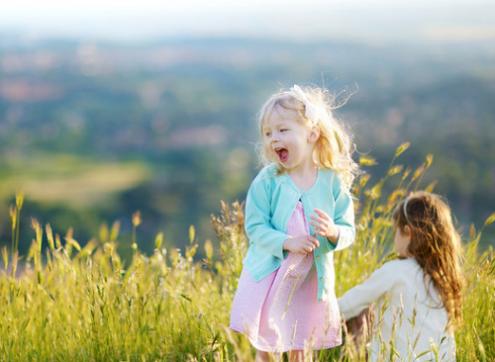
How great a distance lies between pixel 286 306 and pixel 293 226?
0.30m

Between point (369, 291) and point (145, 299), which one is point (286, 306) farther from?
point (145, 299)

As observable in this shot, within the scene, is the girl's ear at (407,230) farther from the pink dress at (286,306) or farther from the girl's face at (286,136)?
the girl's face at (286,136)

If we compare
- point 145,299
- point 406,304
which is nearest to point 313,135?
point 406,304

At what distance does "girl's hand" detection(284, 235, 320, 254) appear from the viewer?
2.27 meters

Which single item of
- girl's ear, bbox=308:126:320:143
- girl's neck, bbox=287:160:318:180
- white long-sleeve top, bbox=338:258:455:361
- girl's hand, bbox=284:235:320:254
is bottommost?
white long-sleeve top, bbox=338:258:455:361

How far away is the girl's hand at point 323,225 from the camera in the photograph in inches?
89.2

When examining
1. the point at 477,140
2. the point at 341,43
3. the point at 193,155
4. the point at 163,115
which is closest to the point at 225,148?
the point at 193,155

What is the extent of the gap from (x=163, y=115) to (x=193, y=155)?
4.99 meters

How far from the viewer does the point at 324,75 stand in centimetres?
273

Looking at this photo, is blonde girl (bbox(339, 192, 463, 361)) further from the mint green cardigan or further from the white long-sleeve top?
the mint green cardigan

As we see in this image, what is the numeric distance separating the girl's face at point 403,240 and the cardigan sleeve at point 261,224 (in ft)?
1.83

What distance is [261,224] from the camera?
2443 mm

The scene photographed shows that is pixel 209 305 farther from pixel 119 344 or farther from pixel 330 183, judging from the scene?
pixel 330 183

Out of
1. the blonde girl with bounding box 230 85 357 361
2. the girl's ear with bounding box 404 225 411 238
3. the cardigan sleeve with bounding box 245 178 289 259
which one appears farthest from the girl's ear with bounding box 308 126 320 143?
the girl's ear with bounding box 404 225 411 238
